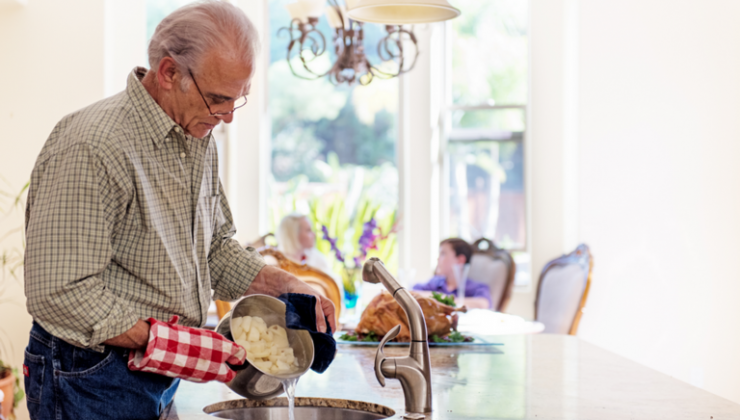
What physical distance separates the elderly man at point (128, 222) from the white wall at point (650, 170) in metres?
2.93

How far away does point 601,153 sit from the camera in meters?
A: 4.26

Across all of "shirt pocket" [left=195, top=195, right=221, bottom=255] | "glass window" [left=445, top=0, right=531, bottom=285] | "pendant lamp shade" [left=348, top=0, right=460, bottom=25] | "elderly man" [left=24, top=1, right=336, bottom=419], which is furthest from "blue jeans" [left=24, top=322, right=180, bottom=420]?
"glass window" [left=445, top=0, right=531, bottom=285]

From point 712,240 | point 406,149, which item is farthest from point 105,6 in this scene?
point 712,240

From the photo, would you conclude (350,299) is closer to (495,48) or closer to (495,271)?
(495,271)

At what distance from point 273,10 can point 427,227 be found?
5.82ft

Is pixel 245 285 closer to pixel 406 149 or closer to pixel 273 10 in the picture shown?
pixel 406 149

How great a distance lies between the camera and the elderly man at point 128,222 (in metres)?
1.09

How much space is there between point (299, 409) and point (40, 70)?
2.49m

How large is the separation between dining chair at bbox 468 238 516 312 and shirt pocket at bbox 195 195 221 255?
2.97m

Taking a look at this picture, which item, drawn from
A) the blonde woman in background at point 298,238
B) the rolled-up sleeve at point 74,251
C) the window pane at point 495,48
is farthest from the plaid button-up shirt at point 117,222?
the window pane at point 495,48

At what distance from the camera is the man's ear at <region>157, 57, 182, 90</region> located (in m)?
1.24

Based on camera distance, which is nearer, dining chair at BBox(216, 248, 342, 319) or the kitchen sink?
the kitchen sink

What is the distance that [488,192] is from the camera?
474 cm

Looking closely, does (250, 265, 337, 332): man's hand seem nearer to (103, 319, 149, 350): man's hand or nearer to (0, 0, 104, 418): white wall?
(103, 319, 149, 350): man's hand
